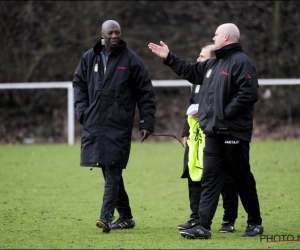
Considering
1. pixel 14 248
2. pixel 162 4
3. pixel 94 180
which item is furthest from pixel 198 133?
pixel 162 4

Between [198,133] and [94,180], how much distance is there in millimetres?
5167

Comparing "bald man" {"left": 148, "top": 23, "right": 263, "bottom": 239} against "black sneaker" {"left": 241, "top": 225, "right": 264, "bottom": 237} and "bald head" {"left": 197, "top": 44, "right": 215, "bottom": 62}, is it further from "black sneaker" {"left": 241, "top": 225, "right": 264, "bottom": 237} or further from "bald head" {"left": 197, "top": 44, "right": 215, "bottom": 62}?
"bald head" {"left": 197, "top": 44, "right": 215, "bottom": 62}

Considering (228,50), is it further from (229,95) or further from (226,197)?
(226,197)

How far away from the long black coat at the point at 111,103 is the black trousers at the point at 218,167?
93cm

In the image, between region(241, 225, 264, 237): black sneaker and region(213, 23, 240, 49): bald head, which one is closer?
region(213, 23, 240, 49): bald head

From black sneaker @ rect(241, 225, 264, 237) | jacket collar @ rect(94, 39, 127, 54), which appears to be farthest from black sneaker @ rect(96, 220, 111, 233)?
jacket collar @ rect(94, 39, 127, 54)

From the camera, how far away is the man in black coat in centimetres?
785

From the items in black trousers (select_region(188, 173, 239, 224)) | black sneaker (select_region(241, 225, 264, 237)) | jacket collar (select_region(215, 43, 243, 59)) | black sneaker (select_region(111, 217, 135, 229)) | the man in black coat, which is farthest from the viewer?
black sneaker (select_region(111, 217, 135, 229))

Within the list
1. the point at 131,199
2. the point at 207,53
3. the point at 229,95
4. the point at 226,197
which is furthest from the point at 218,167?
the point at 131,199

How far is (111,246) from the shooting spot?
6.78m

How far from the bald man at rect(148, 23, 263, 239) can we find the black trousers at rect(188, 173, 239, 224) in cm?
56

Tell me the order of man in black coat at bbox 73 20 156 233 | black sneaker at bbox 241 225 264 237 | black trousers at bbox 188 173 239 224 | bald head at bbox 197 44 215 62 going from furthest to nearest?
1. bald head at bbox 197 44 215 62
2. black trousers at bbox 188 173 239 224
3. man in black coat at bbox 73 20 156 233
4. black sneaker at bbox 241 225 264 237

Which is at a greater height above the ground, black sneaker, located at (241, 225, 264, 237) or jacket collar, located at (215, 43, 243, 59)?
jacket collar, located at (215, 43, 243, 59)

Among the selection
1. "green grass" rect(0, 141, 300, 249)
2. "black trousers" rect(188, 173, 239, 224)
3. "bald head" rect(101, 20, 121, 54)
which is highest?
"bald head" rect(101, 20, 121, 54)
